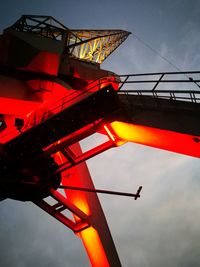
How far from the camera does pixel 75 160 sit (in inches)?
430

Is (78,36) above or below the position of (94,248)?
above

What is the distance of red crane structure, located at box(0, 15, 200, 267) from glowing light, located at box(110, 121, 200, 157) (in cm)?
4

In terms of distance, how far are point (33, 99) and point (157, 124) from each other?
600 cm

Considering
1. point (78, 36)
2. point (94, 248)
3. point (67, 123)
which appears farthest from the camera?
point (78, 36)

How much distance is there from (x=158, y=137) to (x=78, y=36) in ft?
46.4

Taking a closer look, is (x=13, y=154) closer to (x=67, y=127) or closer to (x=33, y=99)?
(x=67, y=127)

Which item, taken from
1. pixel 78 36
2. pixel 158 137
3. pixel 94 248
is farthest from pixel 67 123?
pixel 78 36

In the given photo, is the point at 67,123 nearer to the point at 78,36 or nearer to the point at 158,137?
the point at 158,137

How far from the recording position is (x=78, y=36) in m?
21.2

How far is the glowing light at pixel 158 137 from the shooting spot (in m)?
9.09

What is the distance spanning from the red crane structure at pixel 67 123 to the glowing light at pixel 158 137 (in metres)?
0.04

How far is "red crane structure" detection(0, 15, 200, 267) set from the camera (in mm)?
8953

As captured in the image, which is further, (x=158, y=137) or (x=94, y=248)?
(x=94, y=248)

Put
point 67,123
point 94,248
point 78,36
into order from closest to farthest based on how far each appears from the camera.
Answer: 1. point 67,123
2. point 94,248
3. point 78,36
